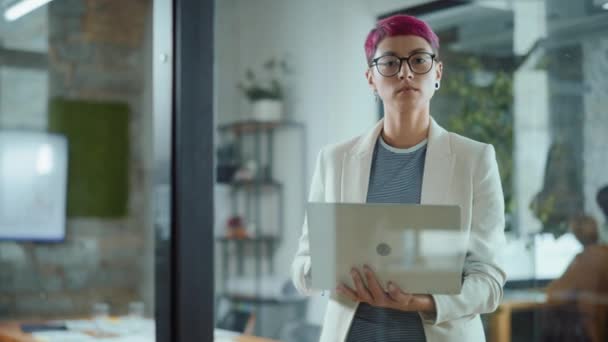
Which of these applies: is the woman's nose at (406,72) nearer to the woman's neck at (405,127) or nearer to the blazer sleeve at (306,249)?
the woman's neck at (405,127)

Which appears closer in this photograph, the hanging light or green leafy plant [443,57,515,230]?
green leafy plant [443,57,515,230]

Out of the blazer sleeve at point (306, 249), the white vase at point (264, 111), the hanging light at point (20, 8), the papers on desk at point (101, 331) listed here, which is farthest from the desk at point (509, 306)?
the hanging light at point (20, 8)

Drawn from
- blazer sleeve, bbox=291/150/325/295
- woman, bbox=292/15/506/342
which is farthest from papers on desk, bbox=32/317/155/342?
woman, bbox=292/15/506/342

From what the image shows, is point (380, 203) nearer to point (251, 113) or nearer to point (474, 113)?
point (474, 113)

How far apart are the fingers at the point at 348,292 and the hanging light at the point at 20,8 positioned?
41.9 inches

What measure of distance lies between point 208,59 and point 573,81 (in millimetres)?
598

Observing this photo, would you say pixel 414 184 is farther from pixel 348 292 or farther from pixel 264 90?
pixel 264 90

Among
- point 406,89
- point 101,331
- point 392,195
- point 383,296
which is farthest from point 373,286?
point 101,331

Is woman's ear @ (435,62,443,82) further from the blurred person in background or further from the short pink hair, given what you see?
the blurred person in background

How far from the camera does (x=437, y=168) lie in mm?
1053

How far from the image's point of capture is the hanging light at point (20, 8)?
1.76m

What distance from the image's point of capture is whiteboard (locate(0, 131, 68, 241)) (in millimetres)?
1684

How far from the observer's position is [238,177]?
1532 millimetres

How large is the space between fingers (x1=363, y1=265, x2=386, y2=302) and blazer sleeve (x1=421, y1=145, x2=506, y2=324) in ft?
0.24
